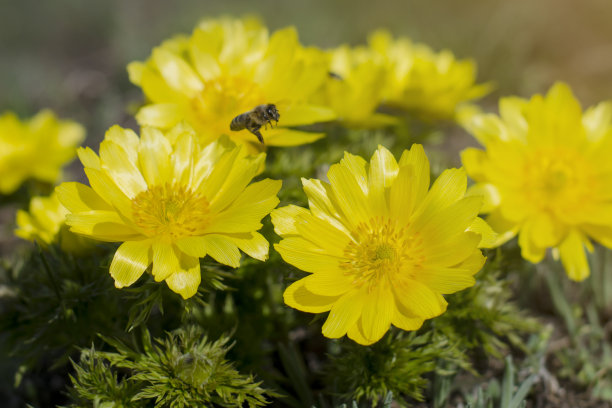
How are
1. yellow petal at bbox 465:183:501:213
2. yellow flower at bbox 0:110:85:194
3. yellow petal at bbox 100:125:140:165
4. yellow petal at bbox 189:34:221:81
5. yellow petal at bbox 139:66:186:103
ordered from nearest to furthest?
yellow petal at bbox 100:125:140:165, yellow petal at bbox 465:183:501:213, yellow petal at bbox 139:66:186:103, yellow petal at bbox 189:34:221:81, yellow flower at bbox 0:110:85:194

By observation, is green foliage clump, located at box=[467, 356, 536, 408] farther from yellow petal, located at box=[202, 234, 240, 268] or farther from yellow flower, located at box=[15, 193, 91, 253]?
yellow flower, located at box=[15, 193, 91, 253]

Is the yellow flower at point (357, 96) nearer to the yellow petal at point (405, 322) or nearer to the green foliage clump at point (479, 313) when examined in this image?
the green foliage clump at point (479, 313)

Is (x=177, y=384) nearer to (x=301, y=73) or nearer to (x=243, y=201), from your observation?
(x=243, y=201)

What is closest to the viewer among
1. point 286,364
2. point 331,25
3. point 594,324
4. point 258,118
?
point 258,118

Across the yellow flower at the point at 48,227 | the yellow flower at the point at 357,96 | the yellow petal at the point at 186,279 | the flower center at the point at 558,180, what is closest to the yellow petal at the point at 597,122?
the flower center at the point at 558,180

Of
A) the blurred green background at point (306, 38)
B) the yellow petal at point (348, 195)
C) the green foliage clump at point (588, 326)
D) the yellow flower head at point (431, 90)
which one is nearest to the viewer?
the yellow petal at point (348, 195)

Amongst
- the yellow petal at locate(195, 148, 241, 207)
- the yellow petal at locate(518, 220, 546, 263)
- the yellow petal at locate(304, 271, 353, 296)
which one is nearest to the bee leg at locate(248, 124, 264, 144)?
the yellow petal at locate(195, 148, 241, 207)

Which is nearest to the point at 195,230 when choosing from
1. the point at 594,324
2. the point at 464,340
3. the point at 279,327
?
the point at 279,327
